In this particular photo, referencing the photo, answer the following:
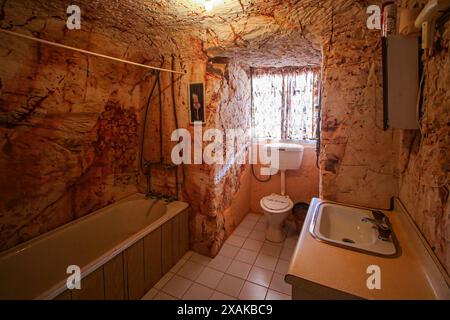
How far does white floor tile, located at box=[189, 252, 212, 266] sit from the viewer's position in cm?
205

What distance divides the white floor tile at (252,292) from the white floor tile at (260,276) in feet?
0.16

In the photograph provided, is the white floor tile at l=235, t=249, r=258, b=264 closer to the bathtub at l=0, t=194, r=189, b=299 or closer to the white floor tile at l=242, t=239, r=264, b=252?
the white floor tile at l=242, t=239, r=264, b=252

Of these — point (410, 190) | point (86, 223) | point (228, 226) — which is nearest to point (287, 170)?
point (228, 226)

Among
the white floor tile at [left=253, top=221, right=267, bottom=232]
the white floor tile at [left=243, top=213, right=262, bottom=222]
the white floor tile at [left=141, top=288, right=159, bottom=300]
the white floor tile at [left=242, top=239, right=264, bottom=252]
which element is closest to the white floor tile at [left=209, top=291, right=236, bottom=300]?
the white floor tile at [left=141, top=288, right=159, bottom=300]

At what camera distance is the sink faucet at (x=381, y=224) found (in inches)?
42.3

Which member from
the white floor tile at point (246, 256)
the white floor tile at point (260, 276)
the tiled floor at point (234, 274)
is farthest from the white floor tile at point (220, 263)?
the white floor tile at point (260, 276)

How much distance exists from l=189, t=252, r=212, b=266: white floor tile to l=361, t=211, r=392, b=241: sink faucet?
58.2 inches

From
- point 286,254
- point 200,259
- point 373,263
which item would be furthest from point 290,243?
point 373,263

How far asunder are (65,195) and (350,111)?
7.92ft

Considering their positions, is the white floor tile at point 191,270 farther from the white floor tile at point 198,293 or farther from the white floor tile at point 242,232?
the white floor tile at point 242,232

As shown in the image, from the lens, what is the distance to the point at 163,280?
1.82 metres

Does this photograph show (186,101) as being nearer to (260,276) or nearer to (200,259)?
(200,259)

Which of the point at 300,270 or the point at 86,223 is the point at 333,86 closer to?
the point at 300,270

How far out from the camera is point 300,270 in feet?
2.88
